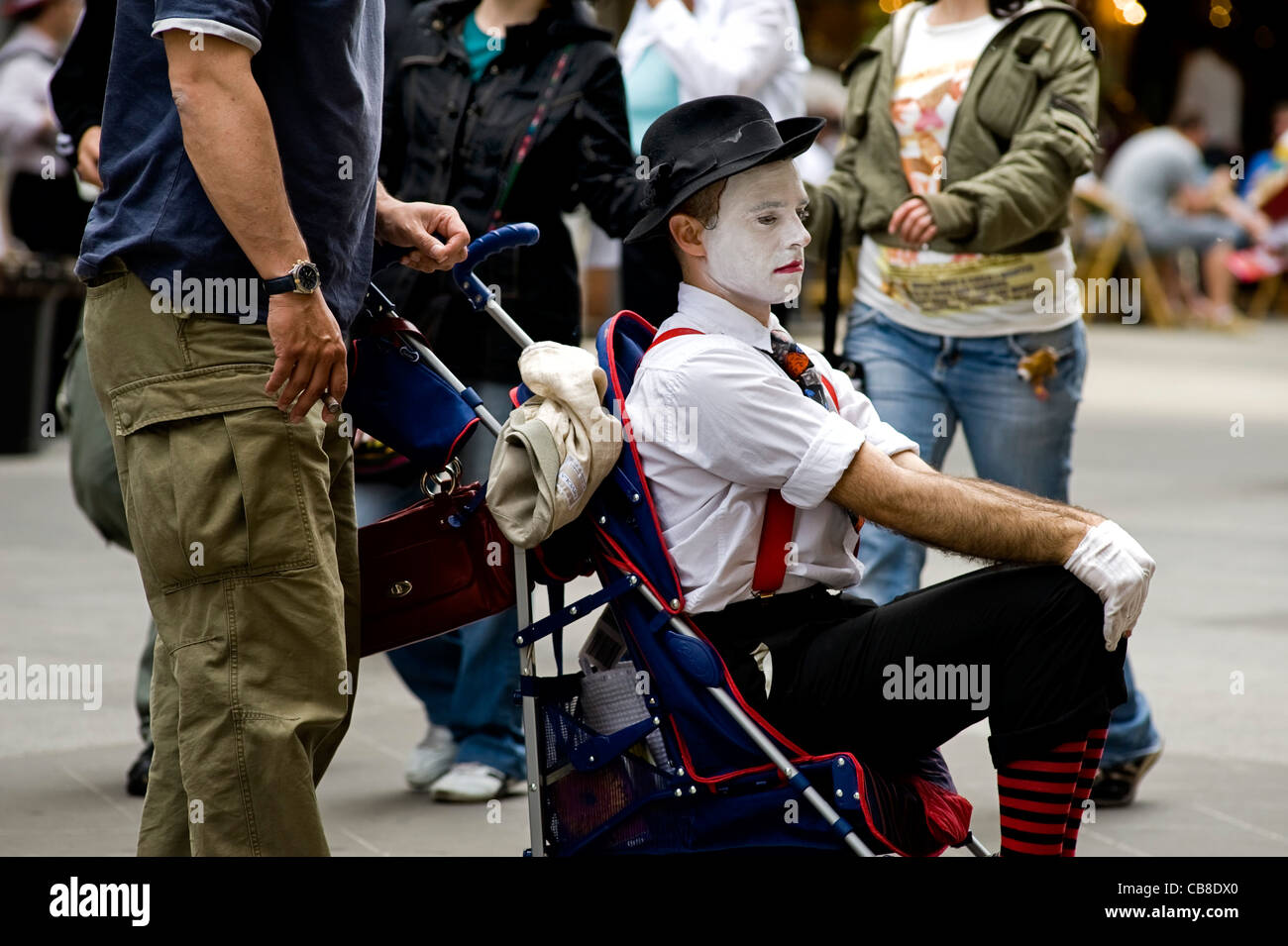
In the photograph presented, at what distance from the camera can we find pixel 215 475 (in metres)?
2.87

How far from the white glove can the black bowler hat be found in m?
0.87

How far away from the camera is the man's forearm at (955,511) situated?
9.91 ft

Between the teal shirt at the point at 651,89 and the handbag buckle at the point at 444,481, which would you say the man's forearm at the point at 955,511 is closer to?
the handbag buckle at the point at 444,481

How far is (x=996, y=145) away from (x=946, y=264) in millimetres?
332

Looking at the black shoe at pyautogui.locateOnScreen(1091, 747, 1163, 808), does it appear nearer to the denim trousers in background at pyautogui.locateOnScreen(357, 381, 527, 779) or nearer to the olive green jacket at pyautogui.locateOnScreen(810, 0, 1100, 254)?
the olive green jacket at pyautogui.locateOnScreen(810, 0, 1100, 254)

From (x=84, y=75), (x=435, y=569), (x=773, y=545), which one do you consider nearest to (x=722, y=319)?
(x=773, y=545)

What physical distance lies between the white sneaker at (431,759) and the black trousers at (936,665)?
1.71 metres

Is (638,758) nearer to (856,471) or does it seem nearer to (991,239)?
(856,471)

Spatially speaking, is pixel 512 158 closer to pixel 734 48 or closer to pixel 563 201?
pixel 563 201

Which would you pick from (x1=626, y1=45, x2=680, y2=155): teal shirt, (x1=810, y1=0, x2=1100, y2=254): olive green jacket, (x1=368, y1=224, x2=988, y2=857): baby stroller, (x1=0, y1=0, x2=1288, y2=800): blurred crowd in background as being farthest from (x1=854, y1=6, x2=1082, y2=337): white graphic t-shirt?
(x1=368, y1=224, x2=988, y2=857): baby stroller

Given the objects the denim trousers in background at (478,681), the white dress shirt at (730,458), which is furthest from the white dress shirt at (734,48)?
the white dress shirt at (730,458)

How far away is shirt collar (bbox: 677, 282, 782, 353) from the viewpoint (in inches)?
129

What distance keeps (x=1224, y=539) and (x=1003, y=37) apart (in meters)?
4.10
